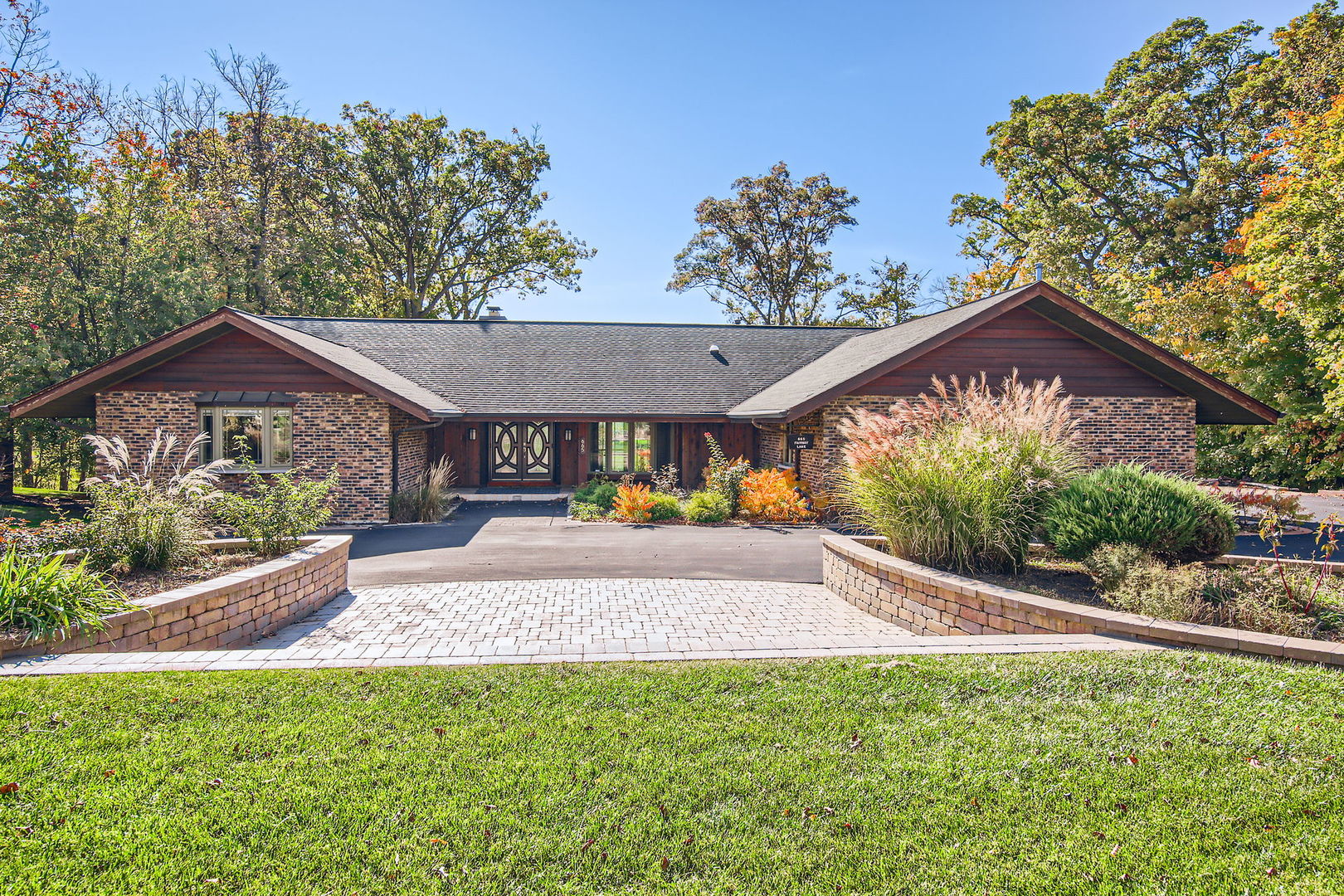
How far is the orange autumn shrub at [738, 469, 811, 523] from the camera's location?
14.2 metres

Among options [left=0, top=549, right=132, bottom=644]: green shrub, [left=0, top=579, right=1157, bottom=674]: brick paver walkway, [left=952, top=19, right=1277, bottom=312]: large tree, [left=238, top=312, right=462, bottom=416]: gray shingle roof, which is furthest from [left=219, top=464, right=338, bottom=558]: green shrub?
[left=952, top=19, right=1277, bottom=312]: large tree

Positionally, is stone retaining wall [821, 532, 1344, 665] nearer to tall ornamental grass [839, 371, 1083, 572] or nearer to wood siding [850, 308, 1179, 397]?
tall ornamental grass [839, 371, 1083, 572]

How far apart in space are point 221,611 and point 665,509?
359 inches

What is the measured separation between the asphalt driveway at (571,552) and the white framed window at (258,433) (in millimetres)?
2768

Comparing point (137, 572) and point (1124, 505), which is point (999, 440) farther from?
point (137, 572)

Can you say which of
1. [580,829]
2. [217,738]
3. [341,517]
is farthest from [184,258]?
[580,829]

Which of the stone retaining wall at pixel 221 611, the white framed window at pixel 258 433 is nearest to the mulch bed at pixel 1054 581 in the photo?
the stone retaining wall at pixel 221 611

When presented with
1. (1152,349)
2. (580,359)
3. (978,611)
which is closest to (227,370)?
(580,359)

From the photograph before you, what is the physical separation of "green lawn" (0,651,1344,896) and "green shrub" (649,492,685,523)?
9.70 metres

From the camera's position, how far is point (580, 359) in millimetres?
20109

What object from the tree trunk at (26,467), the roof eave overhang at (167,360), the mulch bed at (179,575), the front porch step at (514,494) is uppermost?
the roof eave overhang at (167,360)

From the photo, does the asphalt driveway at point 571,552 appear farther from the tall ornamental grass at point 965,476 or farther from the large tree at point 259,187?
the large tree at point 259,187

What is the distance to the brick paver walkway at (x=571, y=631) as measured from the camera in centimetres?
494

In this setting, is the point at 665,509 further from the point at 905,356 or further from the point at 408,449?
the point at 408,449
